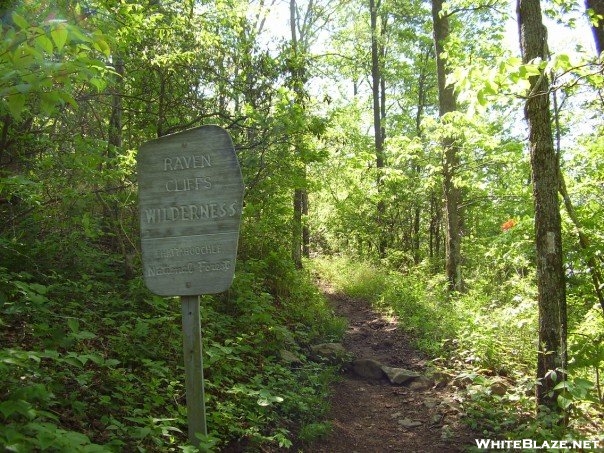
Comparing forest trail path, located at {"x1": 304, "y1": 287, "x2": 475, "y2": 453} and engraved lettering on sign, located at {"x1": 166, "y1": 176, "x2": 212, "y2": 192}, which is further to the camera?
forest trail path, located at {"x1": 304, "y1": 287, "x2": 475, "y2": 453}

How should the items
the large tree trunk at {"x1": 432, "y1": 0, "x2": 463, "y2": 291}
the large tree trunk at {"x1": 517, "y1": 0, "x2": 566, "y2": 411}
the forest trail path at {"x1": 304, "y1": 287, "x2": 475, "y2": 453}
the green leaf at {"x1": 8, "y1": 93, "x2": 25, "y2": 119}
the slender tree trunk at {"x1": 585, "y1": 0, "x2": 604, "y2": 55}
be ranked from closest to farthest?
the green leaf at {"x1": 8, "y1": 93, "x2": 25, "y2": 119}
the large tree trunk at {"x1": 517, "y1": 0, "x2": 566, "y2": 411}
the forest trail path at {"x1": 304, "y1": 287, "x2": 475, "y2": 453}
the slender tree trunk at {"x1": 585, "y1": 0, "x2": 604, "y2": 55}
the large tree trunk at {"x1": 432, "y1": 0, "x2": 463, "y2": 291}

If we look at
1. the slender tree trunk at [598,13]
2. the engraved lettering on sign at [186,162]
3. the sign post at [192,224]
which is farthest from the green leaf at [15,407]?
the slender tree trunk at [598,13]

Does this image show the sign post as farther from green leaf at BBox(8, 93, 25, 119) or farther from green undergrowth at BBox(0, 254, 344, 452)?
green leaf at BBox(8, 93, 25, 119)

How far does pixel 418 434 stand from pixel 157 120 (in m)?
5.88

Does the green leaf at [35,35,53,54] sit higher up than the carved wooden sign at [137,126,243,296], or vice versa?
the green leaf at [35,35,53,54]

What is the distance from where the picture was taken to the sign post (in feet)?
10.9

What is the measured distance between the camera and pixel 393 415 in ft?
18.4

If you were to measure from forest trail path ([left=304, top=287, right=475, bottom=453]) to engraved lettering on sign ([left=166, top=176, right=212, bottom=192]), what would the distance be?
2856 millimetres

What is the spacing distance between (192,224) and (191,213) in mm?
81

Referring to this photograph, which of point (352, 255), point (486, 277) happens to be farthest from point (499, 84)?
point (352, 255)

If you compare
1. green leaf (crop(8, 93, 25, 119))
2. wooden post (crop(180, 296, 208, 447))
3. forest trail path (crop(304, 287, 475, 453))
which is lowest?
forest trail path (crop(304, 287, 475, 453))

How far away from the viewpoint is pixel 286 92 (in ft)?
25.0

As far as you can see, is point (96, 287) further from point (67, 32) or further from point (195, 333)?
point (67, 32)

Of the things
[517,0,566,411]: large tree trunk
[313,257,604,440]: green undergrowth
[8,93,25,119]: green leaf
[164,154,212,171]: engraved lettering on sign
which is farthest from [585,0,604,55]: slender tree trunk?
[8,93,25,119]: green leaf
